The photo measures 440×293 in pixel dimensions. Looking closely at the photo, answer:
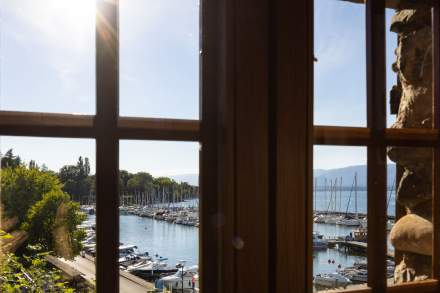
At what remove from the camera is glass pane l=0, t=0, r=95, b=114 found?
2.31 feet

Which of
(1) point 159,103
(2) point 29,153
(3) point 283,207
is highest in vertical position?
(1) point 159,103

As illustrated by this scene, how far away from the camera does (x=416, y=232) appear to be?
1239mm

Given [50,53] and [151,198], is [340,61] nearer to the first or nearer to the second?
[151,198]

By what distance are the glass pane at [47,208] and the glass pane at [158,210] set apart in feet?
0.23

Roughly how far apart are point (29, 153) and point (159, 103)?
0.28 meters

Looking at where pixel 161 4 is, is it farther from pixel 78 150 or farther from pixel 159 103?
pixel 78 150

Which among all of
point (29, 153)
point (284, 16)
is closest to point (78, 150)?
point (29, 153)

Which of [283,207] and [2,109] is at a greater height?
[2,109]

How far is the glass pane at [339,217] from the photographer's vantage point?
925 mm

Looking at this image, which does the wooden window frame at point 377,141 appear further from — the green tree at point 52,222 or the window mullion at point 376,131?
the green tree at point 52,222

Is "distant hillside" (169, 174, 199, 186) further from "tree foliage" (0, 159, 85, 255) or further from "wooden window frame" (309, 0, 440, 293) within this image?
"wooden window frame" (309, 0, 440, 293)

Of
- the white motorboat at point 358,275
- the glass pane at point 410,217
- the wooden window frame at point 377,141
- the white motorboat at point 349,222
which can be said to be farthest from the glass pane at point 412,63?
the white motorboat at point 358,275

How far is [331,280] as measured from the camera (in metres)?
0.98

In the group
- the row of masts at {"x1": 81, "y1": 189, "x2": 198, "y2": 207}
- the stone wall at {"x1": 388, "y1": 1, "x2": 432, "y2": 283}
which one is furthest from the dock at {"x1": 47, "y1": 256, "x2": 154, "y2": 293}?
the stone wall at {"x1": 388, "y1": 1, "x2": 432, "y2": 283}
